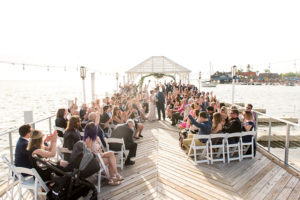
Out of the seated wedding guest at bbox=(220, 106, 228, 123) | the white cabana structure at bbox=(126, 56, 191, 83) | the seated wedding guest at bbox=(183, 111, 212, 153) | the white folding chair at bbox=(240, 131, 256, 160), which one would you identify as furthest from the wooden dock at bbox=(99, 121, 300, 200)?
the white cabana structure at bbox=(126, 56, 191, 83)

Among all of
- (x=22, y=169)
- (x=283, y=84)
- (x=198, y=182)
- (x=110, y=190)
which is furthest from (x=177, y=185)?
(x=283, y=84)

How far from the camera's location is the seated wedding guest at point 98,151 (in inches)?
140

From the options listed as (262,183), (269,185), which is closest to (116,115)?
(262,183)

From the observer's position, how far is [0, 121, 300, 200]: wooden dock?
11.3 ft

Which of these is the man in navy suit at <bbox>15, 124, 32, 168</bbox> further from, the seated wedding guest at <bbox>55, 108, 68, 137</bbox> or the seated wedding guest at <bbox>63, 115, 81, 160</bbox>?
the seated wedding guest at <bbox>55, 108, 68, 137</bbox>

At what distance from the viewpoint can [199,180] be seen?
3.97m

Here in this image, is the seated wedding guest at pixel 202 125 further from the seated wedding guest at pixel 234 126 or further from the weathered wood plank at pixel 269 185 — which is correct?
the weathered wood plank at pixel 269 185

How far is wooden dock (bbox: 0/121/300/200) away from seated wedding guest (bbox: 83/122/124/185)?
0.49 ft

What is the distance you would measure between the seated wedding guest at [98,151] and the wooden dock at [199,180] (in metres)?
0.15

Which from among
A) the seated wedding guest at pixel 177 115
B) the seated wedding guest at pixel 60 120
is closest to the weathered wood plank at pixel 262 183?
the seated wedding guest at pixel 177 115

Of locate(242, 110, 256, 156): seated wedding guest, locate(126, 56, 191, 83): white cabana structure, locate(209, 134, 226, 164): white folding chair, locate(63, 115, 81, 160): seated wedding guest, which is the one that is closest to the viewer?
locate(63, 115, 81, 160): seated wedding guest

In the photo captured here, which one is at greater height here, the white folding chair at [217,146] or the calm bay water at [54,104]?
the white folding chair at [217,146]

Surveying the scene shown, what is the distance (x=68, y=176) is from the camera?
288cm

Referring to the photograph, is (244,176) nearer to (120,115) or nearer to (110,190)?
(110,190)
